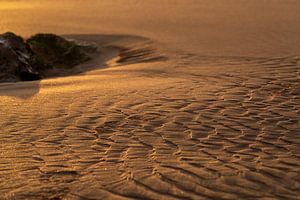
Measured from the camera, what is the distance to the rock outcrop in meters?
6.75

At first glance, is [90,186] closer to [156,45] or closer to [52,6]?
[156,45]

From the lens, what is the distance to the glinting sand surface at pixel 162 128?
11.6 feet

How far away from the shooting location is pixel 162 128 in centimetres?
454

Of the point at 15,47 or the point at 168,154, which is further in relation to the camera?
the point at 15,47

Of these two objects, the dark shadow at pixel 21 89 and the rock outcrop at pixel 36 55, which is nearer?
the dark shadow at pixel 21 89

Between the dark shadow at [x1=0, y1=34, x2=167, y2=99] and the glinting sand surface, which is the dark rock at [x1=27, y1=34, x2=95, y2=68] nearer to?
the dark shadow at [x1=0, y1=34, x2=167, y2=99]

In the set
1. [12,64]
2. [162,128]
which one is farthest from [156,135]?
[12,64]

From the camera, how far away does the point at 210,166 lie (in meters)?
3.78

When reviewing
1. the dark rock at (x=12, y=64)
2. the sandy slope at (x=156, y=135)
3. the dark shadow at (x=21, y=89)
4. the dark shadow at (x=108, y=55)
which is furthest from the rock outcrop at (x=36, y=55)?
the sandy slope at (x=156, y=135)

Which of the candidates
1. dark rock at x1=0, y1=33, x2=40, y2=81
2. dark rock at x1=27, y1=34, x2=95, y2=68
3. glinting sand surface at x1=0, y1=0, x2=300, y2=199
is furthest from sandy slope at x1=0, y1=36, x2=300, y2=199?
dark rock at x1=27, y1=34, x2=95, y2=68

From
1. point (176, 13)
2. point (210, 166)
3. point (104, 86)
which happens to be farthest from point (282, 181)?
point (176, 13)

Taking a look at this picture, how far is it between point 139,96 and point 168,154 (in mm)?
1489

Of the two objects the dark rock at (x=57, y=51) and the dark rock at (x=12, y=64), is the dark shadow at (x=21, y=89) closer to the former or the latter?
the dark rock at (x=12, y=64)

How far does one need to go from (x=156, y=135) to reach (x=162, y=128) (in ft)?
0.55
